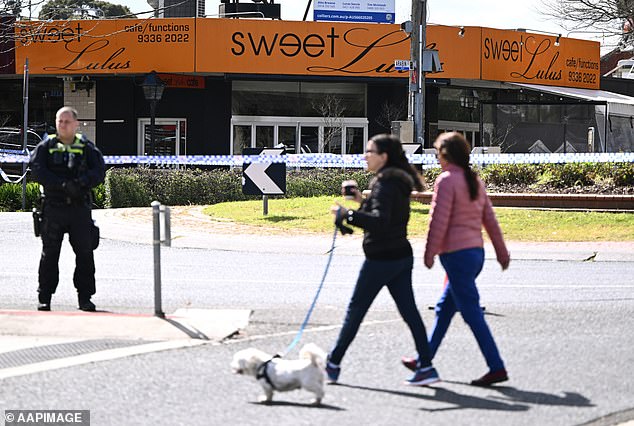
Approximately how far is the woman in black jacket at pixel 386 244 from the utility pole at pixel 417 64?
57.9 ft

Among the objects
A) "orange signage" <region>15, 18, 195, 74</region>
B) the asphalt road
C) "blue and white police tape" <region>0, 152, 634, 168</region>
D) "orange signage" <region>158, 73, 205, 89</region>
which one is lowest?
the asphalt road

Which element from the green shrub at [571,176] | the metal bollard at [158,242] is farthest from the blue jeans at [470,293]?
the green shrub at [571,176]

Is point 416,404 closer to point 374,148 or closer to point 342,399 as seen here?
point 342,399

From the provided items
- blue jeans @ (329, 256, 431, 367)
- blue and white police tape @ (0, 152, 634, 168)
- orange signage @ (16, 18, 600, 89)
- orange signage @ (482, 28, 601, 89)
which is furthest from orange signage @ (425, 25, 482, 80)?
blue jeans @ (329, 256, 431, 367)

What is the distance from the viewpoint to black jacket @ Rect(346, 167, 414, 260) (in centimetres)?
720

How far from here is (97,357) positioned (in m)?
8.28

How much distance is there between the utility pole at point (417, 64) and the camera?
25173 millimetres

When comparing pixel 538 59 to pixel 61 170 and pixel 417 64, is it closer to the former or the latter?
pixel 417 64

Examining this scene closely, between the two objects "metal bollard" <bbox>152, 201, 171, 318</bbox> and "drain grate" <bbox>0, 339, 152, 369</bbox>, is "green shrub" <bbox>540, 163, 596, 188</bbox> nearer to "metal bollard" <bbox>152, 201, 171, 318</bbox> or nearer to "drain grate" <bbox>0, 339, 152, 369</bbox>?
"metal bollard" <bbox>152, 201, 171, 318</bbox>

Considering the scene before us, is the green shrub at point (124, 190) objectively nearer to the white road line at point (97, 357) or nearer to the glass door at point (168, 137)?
the glass door at point (168, 137)

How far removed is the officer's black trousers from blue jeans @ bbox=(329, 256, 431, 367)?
11.4ft

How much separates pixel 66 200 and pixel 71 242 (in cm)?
40

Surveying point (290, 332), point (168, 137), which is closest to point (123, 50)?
point (168, 137)

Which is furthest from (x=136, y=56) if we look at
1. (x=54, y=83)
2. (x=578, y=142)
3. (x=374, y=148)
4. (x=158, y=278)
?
(x=374, y=148)
